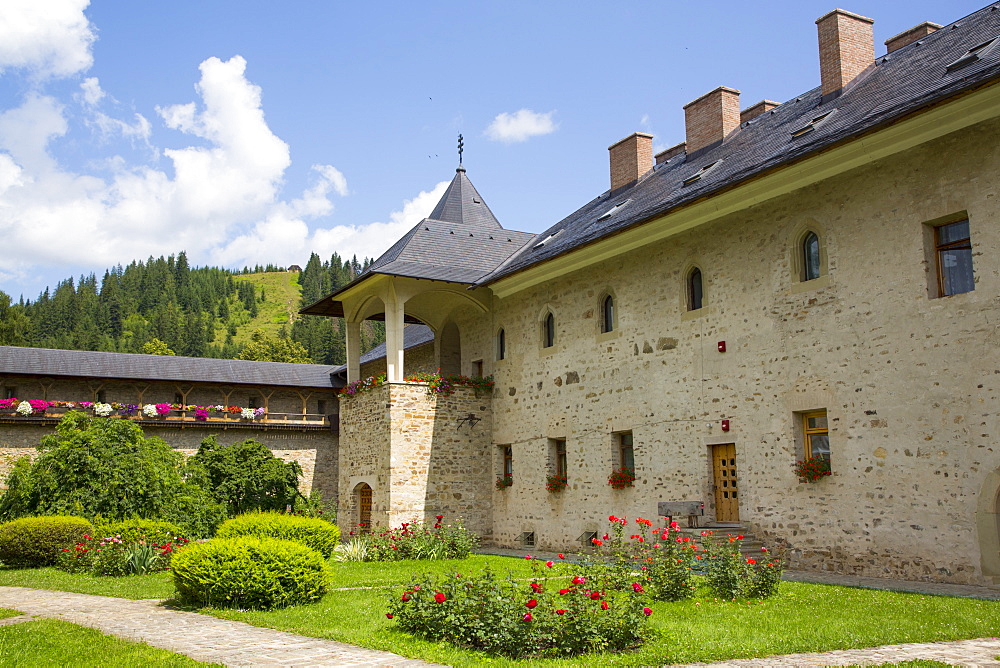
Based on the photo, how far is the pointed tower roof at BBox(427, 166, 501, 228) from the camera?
2478 centimetres

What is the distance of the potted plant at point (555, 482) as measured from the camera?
738 inches

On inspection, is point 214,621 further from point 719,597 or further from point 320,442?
point 320,442

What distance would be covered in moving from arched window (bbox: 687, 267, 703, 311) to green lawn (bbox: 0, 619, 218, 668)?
37.6 feet

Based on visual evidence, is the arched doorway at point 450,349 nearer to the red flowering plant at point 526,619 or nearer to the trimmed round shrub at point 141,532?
the trimmed round shrub at point 141,532

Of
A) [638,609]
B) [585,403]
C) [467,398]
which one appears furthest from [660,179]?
[638,609]

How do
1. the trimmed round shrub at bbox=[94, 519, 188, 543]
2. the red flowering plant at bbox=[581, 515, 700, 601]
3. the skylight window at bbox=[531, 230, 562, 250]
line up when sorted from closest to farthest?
the red flowering plant at bbox=[581, 515, 700, 601]
the trimmed round shrub at bbox=[94, 519, 188, 543]
the skylight window at bbox=[531, 230, 562, 250]

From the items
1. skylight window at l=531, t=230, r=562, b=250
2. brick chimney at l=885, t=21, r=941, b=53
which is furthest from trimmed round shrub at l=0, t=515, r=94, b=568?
brick chimney at l=885, t=21, r=941, b=53

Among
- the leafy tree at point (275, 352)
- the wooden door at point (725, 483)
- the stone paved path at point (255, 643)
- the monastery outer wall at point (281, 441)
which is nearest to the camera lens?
the stone paved path at point (255, 643)

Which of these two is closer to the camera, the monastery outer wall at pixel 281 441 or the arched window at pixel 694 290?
the arched window at pixel 694 290

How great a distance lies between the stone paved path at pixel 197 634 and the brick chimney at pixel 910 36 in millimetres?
15891

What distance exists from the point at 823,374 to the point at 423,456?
33.5 ft

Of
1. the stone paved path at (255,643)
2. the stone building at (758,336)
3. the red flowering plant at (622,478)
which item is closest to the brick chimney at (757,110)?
the stone building at (758,336)

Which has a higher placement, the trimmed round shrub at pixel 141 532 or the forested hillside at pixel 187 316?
the forested hillside at pixel 187 316

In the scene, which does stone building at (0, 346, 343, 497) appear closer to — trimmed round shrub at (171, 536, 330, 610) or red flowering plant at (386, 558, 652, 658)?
trimmed round shrub at (171, 536, 330, 610)
